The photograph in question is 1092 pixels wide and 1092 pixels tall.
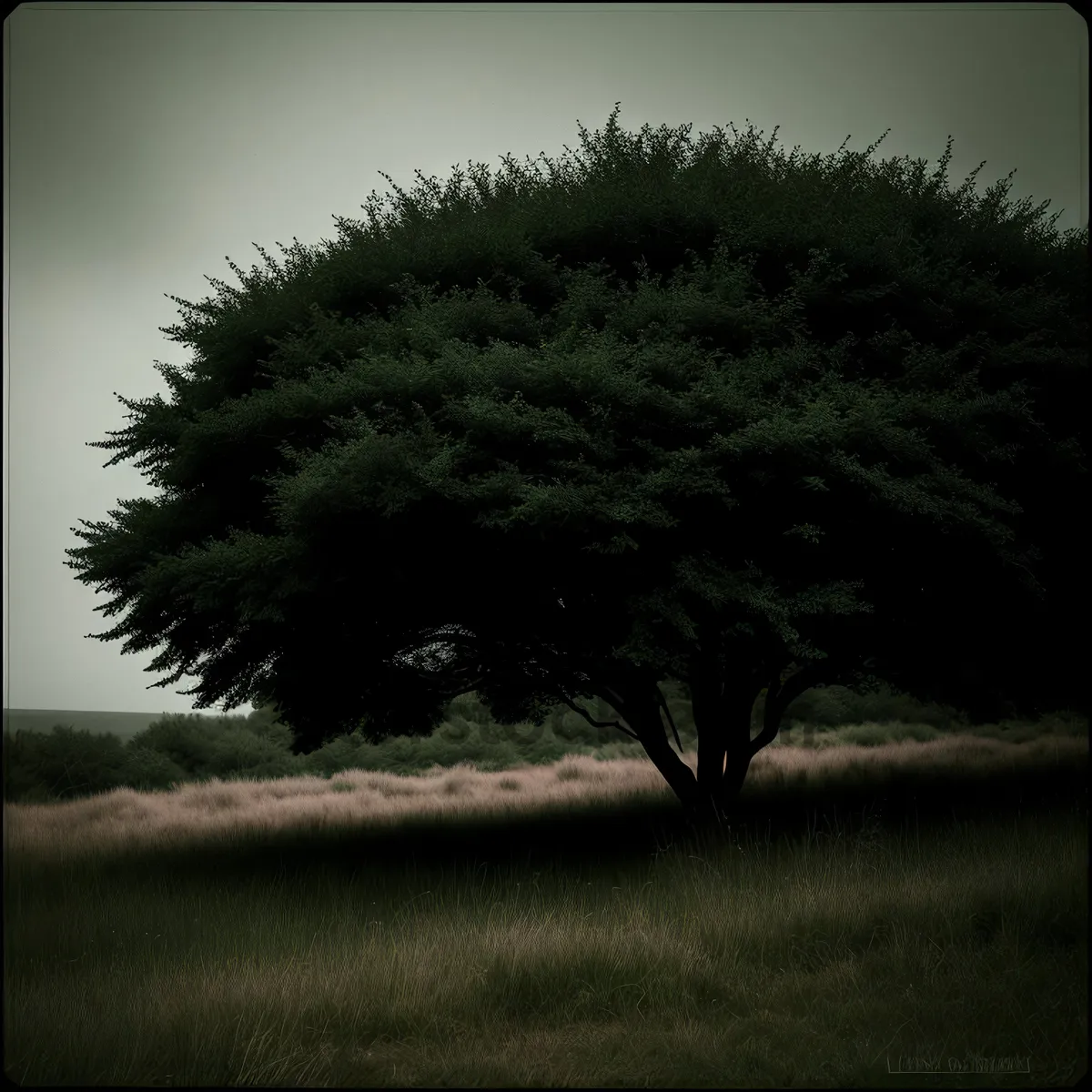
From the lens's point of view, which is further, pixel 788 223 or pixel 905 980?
pixel 788 223

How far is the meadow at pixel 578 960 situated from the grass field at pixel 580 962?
21 millimetres

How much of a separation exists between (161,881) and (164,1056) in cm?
641

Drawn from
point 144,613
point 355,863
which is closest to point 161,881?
point 355,863

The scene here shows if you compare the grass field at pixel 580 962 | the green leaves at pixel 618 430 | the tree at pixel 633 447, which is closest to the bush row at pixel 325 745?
the tree at pixel 633 447

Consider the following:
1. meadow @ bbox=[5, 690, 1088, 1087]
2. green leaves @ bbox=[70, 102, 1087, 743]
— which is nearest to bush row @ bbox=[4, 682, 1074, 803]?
green leaves @ bbox=[70, 102, 1087, 743]

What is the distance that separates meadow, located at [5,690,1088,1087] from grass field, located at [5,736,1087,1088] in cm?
2

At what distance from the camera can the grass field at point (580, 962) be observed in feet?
16.2

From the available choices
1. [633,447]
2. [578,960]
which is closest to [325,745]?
[633,447]

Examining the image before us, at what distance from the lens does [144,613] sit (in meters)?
11.3

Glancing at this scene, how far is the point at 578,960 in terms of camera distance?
602 centimetres

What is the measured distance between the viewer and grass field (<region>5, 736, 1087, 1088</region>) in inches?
195

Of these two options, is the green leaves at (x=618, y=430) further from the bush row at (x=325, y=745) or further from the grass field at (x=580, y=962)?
the bush row at (x=325, y=745)

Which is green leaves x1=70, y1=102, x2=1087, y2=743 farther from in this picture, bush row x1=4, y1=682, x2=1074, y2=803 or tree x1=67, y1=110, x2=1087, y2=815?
bush row x1=4, y1=682, x2=1074, y2=803

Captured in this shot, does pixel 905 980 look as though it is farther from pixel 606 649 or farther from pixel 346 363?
pixel 346 363
